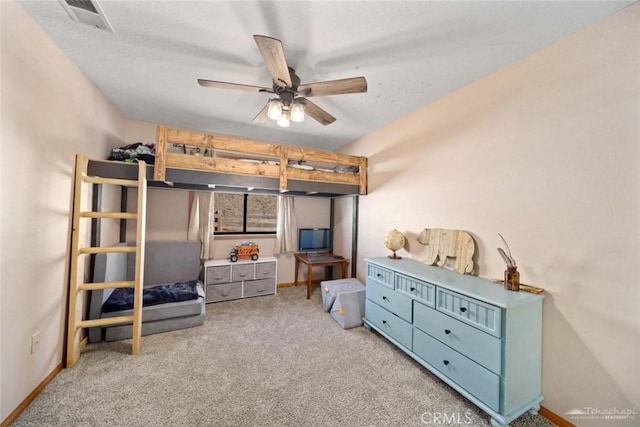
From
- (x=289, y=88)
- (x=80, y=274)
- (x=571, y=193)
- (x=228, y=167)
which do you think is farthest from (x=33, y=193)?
(x=571, y=193)

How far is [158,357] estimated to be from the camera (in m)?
2.12

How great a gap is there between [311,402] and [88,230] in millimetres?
2607

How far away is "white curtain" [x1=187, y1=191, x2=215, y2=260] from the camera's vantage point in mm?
3542

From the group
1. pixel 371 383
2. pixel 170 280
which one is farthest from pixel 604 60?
pixel 170 280

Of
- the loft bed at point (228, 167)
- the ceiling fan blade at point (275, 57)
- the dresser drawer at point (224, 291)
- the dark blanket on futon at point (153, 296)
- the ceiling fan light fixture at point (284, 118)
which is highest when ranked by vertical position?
Answer: the ceiling fan blade at point (275, 57)

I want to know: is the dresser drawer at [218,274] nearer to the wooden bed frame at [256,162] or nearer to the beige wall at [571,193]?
the wooden bed frame at [256,162]

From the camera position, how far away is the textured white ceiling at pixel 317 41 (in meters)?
1.40

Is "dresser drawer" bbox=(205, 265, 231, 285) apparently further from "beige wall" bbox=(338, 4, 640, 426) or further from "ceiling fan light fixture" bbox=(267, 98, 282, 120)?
"beige wall" bbox=(338, 4, 640, 426)

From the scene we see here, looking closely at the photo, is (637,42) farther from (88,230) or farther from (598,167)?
(88,230)

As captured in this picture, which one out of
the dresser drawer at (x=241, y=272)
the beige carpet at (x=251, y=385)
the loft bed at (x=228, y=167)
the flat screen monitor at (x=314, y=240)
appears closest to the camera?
the beige carpet at (x=251, y=385)

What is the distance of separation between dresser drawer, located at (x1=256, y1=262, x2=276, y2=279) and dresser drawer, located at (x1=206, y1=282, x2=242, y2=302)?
0.32 meters

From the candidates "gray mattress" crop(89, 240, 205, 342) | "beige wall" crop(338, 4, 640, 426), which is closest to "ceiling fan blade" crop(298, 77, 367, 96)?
"beige wall" crop(338, 4, 640, 426)

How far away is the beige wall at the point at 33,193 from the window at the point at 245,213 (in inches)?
75.3

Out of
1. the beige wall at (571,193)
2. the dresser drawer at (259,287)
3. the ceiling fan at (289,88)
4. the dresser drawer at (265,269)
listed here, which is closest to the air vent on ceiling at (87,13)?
the ceiling fan at (289,88)
